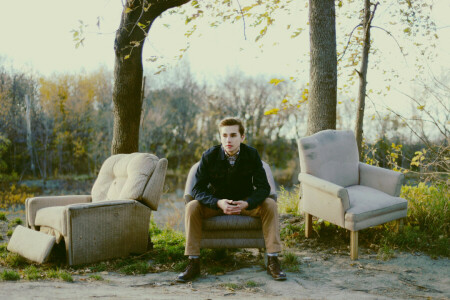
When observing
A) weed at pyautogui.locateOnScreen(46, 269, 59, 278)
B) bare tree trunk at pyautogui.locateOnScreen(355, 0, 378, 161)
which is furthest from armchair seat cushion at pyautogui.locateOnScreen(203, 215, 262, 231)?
bare tree trunk at pyautogui.locateOnScreen(355, 0, 378, 161)

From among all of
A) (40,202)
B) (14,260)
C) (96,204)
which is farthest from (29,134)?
(96,204)

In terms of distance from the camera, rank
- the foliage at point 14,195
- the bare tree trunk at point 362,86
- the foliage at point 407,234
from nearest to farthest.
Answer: the foliage at point 407,234 → the bare tree trunk at point 362,86 → the foliage at point 14,195

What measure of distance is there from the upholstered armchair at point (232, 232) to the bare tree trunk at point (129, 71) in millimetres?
2469

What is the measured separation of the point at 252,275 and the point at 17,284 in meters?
1.90

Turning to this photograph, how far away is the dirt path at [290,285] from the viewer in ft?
9.94

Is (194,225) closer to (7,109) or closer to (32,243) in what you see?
(32,243)

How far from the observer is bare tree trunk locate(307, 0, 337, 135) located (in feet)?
17.3

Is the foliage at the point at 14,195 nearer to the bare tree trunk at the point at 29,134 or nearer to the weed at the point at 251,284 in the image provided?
the bare tree trunk at the point at 29,134

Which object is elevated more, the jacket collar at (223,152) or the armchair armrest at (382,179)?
the jacket collar at (223,152)

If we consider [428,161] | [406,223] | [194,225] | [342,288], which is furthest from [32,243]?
[428,161]

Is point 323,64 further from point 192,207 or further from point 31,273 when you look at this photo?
point 31,273

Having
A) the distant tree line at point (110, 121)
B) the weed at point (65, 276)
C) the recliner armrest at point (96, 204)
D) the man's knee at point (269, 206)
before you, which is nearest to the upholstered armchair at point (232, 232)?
the man's knee at point (269, 206)

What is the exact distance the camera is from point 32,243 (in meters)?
4.11

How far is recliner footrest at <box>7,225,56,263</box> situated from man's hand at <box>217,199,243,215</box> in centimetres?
170
